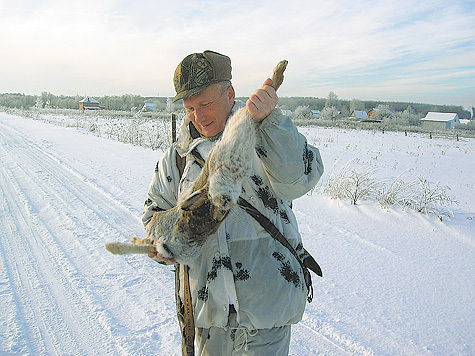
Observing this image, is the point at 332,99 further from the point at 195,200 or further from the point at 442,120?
the point at 195,200

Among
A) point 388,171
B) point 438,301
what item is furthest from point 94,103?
point 438,301

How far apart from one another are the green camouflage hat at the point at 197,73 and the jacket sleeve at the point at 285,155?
384 mm

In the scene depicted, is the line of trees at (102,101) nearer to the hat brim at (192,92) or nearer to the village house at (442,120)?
the village house at (442,120)

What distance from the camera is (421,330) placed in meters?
3.28

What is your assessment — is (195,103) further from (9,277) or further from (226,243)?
(9,277)

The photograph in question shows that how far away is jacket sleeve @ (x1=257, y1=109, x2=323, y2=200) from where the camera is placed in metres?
1.40

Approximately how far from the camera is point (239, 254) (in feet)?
5.29

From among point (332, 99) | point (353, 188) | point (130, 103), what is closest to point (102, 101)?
point (130, 103)

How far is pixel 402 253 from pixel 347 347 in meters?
2.33

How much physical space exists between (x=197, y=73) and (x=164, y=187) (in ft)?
2.05

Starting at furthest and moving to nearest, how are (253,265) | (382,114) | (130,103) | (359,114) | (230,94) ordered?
(359,114) → (130,103) → (382,114) → (230,94) → (253,265)

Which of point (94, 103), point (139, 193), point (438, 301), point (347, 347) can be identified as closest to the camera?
point (347, 347)

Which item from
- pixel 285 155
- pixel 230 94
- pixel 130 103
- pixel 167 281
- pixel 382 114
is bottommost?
pixel 167 281

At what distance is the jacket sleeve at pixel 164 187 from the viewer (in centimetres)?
181
